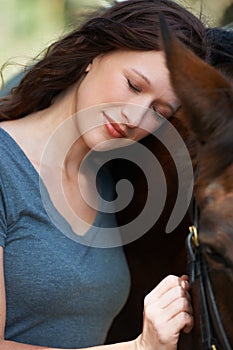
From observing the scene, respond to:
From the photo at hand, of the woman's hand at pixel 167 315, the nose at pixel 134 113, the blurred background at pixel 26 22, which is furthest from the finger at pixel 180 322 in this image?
the blurred background at pixel 26 22

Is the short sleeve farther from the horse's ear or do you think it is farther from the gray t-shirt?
the horse's ear

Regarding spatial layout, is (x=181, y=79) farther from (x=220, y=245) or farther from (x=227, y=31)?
(x=227, y=31)

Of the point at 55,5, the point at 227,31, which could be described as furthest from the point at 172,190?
the point at 55,5

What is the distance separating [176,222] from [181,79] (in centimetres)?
39

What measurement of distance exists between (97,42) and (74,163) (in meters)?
0.25

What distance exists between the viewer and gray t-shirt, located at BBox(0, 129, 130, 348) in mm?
1324

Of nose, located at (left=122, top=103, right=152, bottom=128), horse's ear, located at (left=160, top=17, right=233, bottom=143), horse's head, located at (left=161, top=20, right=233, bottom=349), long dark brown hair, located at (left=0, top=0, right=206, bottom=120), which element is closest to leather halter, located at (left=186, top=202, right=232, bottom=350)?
horse's head, located at (left=161, top=20, right=233, bottom=349)

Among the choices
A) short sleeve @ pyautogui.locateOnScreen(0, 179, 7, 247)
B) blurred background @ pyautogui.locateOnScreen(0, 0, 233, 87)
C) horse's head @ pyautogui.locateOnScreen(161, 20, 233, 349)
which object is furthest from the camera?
blurred background @ pyautogui.locateOnScreen(0, 0, 233, 87)

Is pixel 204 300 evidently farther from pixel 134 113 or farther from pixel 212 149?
pixel 134 113

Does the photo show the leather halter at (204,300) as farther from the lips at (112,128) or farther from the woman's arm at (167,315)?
the lips at (112,128)

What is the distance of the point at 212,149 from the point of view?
106cm

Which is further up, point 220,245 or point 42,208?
point 220,245

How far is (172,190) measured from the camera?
4.47 feet

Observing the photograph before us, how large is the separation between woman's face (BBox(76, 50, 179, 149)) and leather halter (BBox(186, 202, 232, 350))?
298 millimetres
